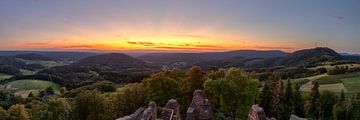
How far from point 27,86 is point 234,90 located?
10532 centimetres

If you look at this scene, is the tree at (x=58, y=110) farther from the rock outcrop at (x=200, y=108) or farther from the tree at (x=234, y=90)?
the rock outcrop at (x=200, y=108)

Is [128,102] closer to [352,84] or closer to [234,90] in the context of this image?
[234,90]

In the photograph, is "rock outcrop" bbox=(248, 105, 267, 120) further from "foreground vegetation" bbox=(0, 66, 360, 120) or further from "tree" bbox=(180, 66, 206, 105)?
"tree" bbox=(180, 66, 206, 105)

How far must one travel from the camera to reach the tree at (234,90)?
4044cm

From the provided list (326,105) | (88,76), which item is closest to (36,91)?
(88,76)

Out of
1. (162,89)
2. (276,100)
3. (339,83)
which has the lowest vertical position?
(339,83)

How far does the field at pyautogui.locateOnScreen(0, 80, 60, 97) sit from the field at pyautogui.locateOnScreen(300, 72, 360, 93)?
8042 cm

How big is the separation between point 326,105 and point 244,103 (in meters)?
30.8

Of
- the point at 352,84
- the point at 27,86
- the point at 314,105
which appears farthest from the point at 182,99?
the point at 27,86

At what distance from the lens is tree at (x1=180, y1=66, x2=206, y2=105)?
46.9m

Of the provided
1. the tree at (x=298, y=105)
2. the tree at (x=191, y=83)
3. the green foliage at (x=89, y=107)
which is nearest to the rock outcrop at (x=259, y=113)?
the tree at (x=191, y=83)

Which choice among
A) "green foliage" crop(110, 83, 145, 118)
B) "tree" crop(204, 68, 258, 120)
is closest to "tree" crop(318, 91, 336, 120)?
"tree" crop(204, 68, 258, 120)

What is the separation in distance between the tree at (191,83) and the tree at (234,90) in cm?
575

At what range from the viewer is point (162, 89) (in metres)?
43.5
